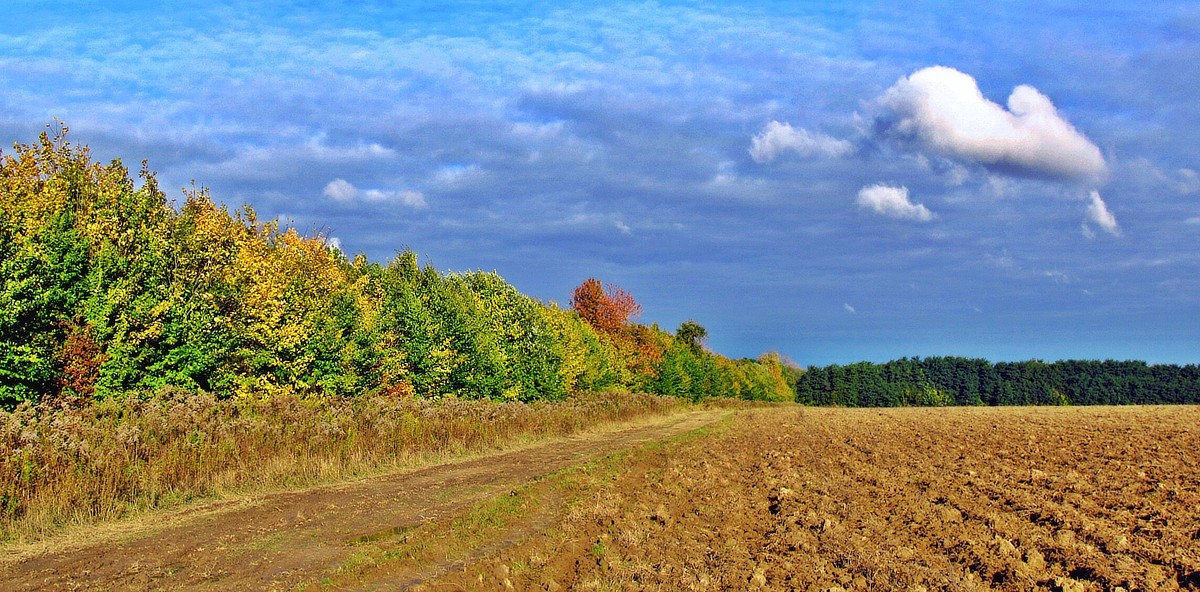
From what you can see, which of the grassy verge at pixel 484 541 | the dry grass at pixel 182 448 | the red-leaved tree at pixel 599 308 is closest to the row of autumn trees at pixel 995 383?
the red-leaved tree at pixel 599 308

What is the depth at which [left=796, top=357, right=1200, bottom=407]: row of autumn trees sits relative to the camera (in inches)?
5625

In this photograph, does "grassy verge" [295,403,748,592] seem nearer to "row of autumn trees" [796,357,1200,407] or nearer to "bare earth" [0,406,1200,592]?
"bare earth" [0,406,1200,592]

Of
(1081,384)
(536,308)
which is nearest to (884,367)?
(1081,384)

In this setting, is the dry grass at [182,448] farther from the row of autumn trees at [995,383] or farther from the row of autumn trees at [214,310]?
the row of autumn trees at [995,383]

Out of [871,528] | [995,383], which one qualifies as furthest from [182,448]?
[995,383]

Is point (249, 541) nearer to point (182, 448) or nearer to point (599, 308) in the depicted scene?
point (182, 448)

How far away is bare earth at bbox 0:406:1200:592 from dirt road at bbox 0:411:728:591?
0.05 meters

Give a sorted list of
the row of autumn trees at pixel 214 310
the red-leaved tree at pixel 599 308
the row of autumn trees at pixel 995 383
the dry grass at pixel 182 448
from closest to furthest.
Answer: the dry grass at pixel 182 448 < the row of autumn trees at pixel 214 310 < the red-leaved tree at pixel 599 308 < the row of autumn trees at pixel 995 383

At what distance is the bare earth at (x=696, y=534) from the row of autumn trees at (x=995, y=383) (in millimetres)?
150302

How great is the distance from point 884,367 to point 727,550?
18913 centimetres

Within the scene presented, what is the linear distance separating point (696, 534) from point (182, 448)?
11098 mm

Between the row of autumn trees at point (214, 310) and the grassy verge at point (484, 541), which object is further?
the row of autumn trees at point (214, 310)

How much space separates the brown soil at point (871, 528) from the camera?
8.85 meters

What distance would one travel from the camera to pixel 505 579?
9195 mm
